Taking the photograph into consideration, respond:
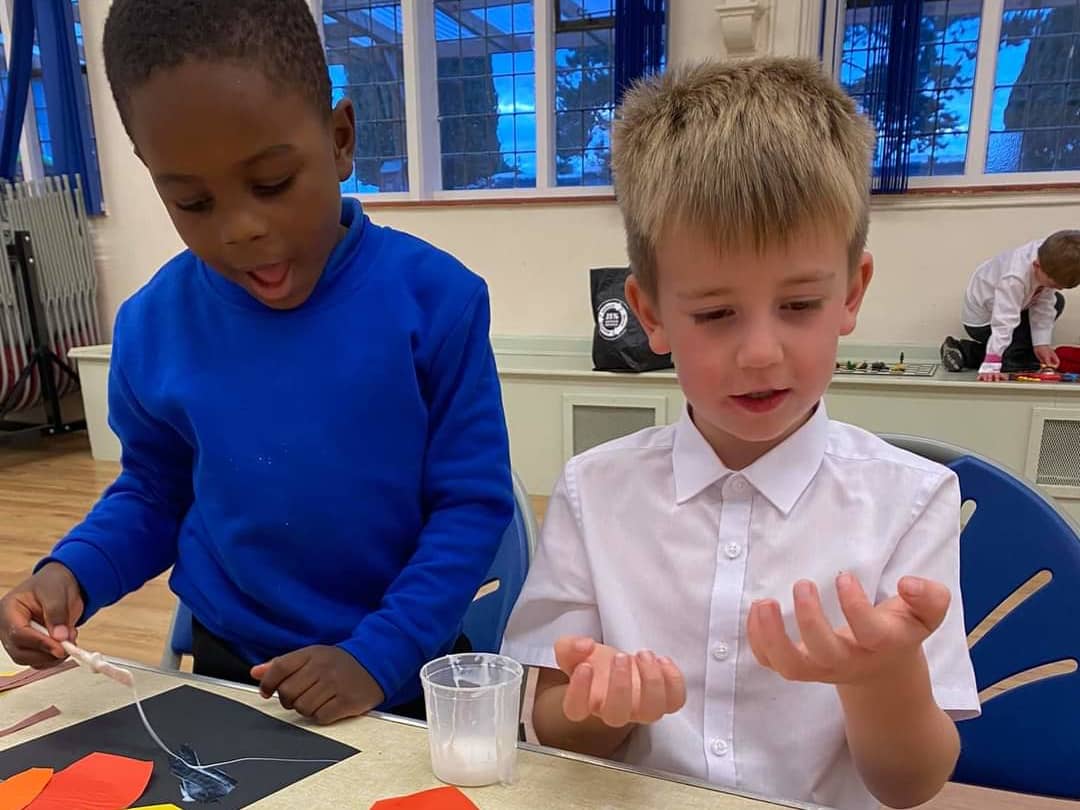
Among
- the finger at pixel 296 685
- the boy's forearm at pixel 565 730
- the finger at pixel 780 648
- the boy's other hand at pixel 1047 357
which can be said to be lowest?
the boy's other hand at pixel 1047 357

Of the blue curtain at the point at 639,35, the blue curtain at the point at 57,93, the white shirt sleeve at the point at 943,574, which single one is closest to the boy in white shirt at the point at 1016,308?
the blue curtain at the point at 639,35

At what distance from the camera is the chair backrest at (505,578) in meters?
1.04

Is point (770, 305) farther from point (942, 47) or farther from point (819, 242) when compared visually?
point (942, 47)

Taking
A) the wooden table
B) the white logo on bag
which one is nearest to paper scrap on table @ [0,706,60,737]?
the wooden table

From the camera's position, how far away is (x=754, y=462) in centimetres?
75

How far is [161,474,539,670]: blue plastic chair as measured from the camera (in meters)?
0.98

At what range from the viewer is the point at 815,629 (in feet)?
1.55

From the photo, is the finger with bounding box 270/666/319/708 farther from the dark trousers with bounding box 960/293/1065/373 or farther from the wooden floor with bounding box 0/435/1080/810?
the dark trousers with bounding box 960/293/1065/373

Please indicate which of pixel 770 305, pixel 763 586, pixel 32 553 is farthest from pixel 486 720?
pixel 32 553

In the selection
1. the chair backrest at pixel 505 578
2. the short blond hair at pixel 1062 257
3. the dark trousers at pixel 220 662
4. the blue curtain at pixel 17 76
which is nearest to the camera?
the dark trousers at pixel 220 662

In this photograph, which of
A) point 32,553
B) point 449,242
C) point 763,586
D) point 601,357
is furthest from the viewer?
point 449,242

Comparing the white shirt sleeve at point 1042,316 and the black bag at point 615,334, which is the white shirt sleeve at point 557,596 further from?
the white shirt sleeve at point 1042,316

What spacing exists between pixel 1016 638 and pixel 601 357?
8.50ft

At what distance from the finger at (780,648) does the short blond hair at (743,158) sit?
29cm
